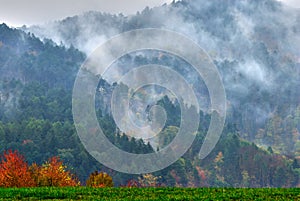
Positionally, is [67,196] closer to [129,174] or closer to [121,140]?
[129,174]

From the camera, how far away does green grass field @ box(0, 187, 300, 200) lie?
1122 inches

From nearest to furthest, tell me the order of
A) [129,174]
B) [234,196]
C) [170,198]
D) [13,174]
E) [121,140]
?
[170,198]
[234,196]
[13,174]
[129,174]
[121,140]

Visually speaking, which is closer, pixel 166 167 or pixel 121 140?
pixel 166 167

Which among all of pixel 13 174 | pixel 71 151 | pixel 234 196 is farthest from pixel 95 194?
pixel 71 151

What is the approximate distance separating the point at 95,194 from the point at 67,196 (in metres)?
1.83

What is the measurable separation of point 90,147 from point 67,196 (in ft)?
511

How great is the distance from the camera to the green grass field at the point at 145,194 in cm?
2850

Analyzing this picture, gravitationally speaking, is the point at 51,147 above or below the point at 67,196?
above

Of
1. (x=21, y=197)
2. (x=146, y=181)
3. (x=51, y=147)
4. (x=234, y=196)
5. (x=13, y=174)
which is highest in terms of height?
(x=51, y=147)

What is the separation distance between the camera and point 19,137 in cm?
17975

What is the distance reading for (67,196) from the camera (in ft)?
96.4

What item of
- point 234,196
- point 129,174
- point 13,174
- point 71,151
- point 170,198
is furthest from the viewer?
point 71,151

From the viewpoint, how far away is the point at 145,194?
30.7 m

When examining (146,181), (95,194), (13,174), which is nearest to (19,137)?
(146,181)
